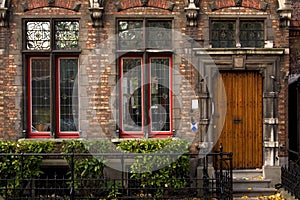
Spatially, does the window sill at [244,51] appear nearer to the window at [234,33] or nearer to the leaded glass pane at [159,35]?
the window at [234,33]

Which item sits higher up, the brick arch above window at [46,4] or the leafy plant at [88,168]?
the brick arch above window at [46,4]

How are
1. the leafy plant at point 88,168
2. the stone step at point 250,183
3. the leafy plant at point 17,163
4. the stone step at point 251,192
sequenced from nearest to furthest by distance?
1. the leafy plant at point 17,163
2. the leafy plant at point 88,168
3. the stone step at point 251,192
4. the stone step at point 250,183

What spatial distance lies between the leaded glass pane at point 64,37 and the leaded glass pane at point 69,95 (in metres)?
0.35

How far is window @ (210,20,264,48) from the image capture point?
10.5m

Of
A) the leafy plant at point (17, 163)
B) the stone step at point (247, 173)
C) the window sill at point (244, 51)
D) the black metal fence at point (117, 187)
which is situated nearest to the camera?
the black metal fence at point (117, 187)

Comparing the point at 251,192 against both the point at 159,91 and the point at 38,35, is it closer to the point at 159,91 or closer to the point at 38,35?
the point at 159,91

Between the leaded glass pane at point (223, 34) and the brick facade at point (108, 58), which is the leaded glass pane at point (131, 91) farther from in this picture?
the leaded glass pane at point (223, 34)

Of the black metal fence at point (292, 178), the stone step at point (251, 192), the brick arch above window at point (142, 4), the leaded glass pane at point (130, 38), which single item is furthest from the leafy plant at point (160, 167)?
the brick arch above window at point (142, 4)

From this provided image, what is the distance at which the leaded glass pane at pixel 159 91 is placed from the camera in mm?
10508

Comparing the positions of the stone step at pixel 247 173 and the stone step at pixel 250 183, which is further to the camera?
the stone step at pixel 247 173

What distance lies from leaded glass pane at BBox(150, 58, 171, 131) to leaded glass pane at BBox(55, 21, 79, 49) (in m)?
1.99

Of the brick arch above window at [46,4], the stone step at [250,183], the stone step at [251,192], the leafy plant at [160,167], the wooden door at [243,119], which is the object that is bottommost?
the stone step at [251,192]

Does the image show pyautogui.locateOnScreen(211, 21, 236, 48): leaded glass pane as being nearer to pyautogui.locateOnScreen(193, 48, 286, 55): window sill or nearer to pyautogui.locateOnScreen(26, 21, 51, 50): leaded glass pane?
pyautogui.locateOnScreen(193, 48, 286, 55): window sill

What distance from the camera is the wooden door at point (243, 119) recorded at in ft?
34.4
